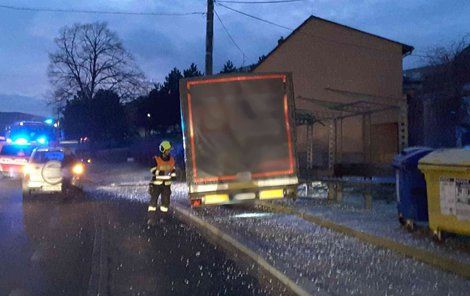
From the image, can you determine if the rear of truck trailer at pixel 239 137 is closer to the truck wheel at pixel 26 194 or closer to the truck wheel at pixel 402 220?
the truck wheel at pixel 402 220

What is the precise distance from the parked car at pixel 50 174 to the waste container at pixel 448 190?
12.7m

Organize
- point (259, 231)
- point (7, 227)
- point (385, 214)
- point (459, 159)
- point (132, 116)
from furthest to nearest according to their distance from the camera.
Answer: point (132, 116)
point (7, 227)
point (385, 214)
point (259, 231)
point (459, 159)

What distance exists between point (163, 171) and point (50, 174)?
265 inches

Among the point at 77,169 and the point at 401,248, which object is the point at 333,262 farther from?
the point at 77,169

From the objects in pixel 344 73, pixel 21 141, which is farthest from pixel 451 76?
pixel 21 141

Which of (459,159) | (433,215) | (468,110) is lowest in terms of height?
(433,215)

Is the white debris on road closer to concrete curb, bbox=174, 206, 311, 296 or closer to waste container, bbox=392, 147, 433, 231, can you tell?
concrete curb, bbox=174, 206, 311, 296

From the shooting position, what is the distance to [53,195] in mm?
21562

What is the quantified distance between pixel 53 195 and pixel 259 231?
11763mm

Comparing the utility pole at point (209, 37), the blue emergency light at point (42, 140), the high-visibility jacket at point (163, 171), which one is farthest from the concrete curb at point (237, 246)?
the blue emergency light at point (42, 140)

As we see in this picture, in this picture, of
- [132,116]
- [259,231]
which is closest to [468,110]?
[259,231]

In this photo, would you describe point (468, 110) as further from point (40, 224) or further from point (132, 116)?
point (132, 116)

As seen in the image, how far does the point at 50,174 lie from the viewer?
1948cm

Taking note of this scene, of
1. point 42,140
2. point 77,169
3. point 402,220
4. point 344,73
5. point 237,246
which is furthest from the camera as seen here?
point 42,140
